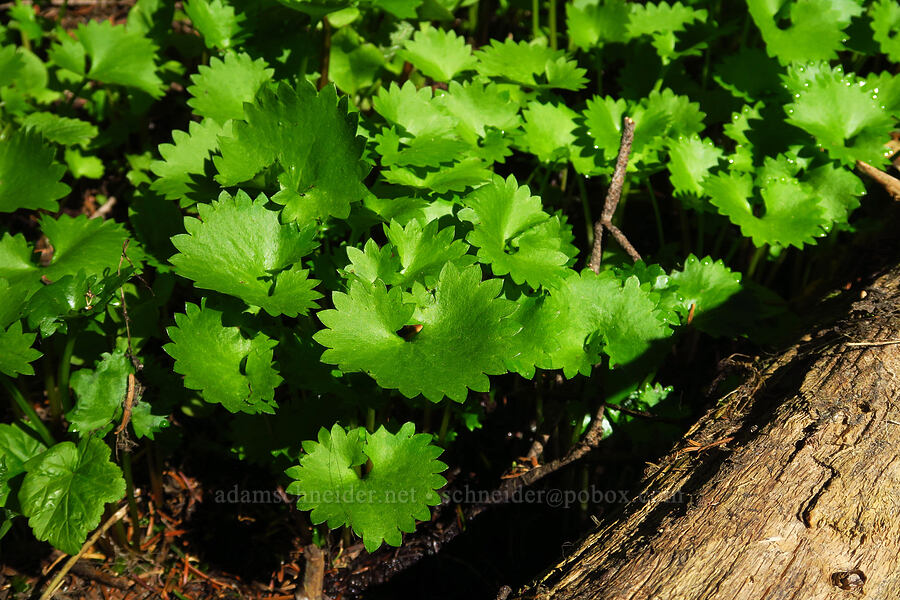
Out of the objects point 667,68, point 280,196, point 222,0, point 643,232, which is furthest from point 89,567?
point 667,68

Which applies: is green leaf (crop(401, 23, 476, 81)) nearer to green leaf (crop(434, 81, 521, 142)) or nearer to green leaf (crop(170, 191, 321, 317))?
green leaf (crop(434, 81, 521, 142))

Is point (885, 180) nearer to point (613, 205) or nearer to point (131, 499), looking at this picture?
point (613, 205)

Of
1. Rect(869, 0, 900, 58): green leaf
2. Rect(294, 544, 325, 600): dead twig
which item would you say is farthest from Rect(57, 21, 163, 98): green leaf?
Rect(869, 0, 900, 58): green leaf

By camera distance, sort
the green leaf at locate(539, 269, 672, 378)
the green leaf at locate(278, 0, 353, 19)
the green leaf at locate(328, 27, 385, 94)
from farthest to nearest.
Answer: the green leaf at locate(328, 27, 385, 94)
the green leaf at locate(278, 0, 353, 19)
the green leaf at locate(539, 269, 672, 378)

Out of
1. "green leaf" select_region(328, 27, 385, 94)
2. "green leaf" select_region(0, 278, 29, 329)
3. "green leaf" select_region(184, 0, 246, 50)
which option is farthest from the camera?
"green leaf" select_region(328, 27, 385, 94)

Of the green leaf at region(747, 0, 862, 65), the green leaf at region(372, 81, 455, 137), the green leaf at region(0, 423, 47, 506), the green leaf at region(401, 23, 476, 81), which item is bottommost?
the green leaf at region(0, 423, 47, 506)

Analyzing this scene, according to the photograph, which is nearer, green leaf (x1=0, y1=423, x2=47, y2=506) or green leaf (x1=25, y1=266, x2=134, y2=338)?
green leaf (x1=25, y1=266, x2=134, y2=338)

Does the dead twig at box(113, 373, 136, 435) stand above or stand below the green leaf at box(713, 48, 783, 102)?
below
